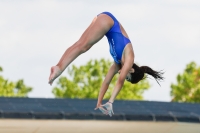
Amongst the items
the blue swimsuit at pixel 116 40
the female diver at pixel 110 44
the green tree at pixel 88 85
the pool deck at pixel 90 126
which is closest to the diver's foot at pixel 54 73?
the female diver at pixel 110 44

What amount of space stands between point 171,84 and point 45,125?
37676mm

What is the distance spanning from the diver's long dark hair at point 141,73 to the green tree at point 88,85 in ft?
140

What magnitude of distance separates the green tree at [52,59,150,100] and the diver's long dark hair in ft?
140

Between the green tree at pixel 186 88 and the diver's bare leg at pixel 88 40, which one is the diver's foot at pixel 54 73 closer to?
the diver's bare leg at pixel 88 40

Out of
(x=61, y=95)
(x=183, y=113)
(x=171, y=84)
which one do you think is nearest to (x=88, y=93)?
→ (x=61, y=95)

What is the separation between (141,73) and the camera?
1266 cm

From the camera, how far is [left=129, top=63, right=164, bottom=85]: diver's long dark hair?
41.2 ft

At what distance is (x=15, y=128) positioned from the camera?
813 inches

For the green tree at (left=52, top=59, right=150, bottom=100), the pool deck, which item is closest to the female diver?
the pool deck

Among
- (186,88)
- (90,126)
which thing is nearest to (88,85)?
(186,88)

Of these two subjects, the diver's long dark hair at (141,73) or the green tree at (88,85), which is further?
the green tree at (88,85)

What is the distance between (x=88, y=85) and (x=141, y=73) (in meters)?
45.2

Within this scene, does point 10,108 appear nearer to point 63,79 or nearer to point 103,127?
point 103,127

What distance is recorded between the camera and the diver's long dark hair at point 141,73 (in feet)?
41.2
